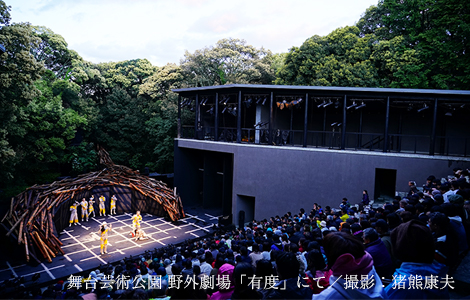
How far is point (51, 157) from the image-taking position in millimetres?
23719

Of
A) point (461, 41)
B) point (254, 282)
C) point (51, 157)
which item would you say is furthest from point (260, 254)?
point (461, 41)

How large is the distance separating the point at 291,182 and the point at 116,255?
9399 mm

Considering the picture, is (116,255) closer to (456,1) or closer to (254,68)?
(254,68)

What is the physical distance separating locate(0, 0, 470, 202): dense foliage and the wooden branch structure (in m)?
2.34

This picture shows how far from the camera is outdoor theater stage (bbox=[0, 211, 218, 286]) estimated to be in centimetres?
1241

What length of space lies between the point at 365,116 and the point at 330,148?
17.4 ft

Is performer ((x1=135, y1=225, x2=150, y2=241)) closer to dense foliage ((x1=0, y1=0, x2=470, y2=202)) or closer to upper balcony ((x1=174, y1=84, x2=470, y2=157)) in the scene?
dense foliage ((x1=0, y1=0, x2=470, y2=202))

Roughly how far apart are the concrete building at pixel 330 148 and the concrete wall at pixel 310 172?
0.04 metres

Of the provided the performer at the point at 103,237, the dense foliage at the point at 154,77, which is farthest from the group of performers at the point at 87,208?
the performer at the point at 103,237

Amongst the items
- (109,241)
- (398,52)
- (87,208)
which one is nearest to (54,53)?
(87,208)

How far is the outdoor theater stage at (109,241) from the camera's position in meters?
12.4

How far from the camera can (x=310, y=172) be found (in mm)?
15711

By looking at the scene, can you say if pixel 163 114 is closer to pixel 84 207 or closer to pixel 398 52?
pixel 84 207

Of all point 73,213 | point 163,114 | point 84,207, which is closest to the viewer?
point 73,213
